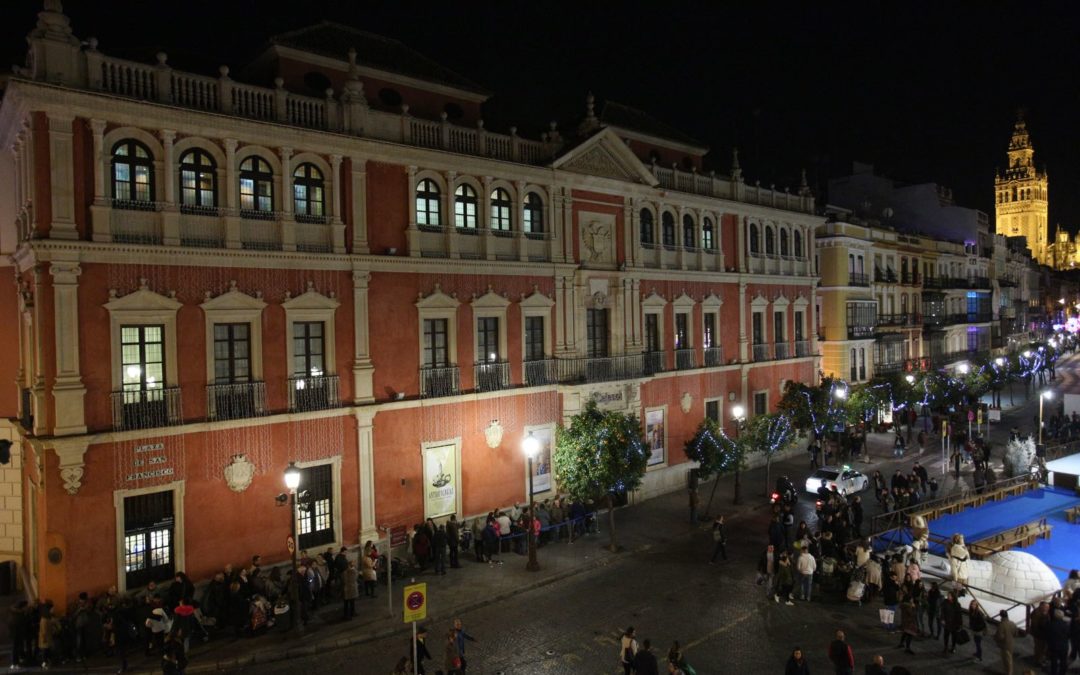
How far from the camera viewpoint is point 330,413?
20438mm

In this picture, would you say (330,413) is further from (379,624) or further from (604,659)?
(604,659)

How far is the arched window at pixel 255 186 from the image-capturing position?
63.4 feet

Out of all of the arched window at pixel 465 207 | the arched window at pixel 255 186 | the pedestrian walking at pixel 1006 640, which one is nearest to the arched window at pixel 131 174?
the arched window at pixel 255 186

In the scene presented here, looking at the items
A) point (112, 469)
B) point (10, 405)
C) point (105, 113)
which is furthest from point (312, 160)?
point (10, 405)

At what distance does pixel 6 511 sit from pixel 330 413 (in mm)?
9423

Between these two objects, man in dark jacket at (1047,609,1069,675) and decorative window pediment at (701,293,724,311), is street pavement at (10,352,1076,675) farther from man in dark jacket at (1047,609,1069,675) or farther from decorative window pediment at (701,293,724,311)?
decorative window pediment at (701,293,724,311)

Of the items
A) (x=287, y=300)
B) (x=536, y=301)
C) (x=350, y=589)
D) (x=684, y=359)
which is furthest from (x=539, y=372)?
(x=350, y=589)

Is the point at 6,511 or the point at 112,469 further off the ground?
the point at 112,469

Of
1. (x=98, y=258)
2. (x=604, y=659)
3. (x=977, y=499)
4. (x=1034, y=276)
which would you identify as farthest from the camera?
(x=1034, y=276)

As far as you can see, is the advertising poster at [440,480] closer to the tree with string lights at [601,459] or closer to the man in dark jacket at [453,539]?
the man in dark jacket at [453,539]

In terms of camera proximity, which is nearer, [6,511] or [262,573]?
[262,573]

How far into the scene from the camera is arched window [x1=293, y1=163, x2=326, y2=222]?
20203 mm

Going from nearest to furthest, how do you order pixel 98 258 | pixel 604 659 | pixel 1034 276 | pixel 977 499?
pixel 604 659
pixel 98 258
pixel 977 499
pixel 1034 276

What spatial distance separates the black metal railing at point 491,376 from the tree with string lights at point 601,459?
280cm
